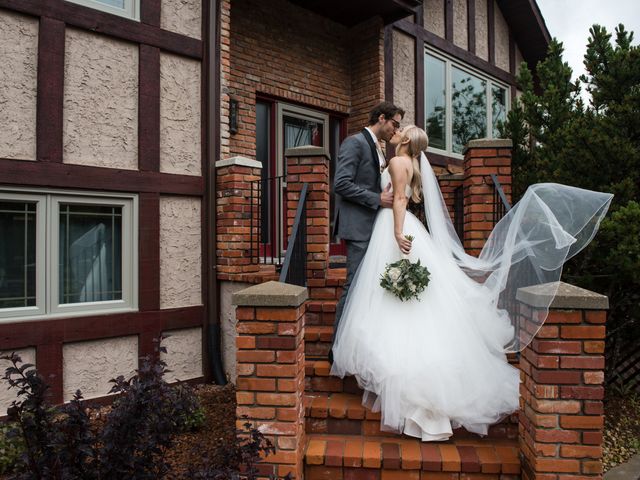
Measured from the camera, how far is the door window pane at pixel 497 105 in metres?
9.38

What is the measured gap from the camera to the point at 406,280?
10.5 feet

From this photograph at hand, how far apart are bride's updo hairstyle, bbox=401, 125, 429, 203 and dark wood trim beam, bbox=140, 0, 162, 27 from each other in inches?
127

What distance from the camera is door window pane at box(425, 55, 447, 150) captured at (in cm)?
819

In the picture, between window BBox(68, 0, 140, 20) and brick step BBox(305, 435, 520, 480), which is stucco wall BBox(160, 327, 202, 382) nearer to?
brick step BBox(305, 435, 520, 480)

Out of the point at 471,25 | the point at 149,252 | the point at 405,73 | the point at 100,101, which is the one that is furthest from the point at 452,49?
the point at 149,252

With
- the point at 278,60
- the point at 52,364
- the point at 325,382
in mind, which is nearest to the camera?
the point at 325,382

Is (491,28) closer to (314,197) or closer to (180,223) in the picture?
(314,197)

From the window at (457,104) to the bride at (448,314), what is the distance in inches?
205

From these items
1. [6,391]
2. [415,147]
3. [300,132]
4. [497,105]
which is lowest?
[6,391]

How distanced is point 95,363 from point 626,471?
463 cm

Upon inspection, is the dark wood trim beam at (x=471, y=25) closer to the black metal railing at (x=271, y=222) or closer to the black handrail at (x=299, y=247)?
the black metal railing at (x=271, y=222)

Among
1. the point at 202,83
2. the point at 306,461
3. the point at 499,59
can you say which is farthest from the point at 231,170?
the point at 499,59

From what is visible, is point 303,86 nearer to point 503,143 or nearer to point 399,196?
point 503,143

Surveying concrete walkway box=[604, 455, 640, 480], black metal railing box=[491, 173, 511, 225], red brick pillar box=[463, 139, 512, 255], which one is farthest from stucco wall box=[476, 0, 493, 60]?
concrete walkway box=[604, 455, 640, 480]
